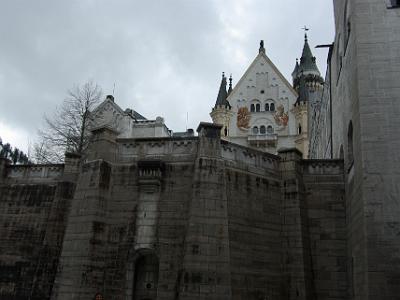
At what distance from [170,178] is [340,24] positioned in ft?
34.4

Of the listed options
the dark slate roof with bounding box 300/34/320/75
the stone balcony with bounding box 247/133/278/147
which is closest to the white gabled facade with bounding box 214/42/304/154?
the stone balcony with bounding box 247/133/278/147

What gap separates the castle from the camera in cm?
1467

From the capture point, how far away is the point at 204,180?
15.9 metres

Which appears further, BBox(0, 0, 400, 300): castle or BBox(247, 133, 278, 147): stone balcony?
BBox(247, 133, 278, 147): stone balcony

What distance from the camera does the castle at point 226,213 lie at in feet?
48.1

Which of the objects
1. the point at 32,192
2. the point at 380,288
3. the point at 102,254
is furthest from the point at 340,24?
the point at 32,192

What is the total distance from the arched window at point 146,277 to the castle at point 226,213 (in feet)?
0.11

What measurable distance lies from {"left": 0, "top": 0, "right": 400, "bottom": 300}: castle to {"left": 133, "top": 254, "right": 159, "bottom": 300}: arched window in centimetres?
4

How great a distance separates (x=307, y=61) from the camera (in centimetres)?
7031

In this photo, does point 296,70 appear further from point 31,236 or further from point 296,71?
point 31,236

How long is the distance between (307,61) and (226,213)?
58.9 metres

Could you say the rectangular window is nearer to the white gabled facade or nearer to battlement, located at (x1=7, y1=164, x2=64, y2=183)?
battlement, located at (x1=7, y1=164, x2=64, y2=183)

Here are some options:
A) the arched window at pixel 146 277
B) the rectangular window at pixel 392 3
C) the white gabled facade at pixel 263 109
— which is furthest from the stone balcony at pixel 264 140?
the arched window at pixel 146 277

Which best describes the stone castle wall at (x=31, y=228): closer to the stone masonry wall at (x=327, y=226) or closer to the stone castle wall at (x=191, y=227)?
the stone castle wall at (x=191, y=227)
